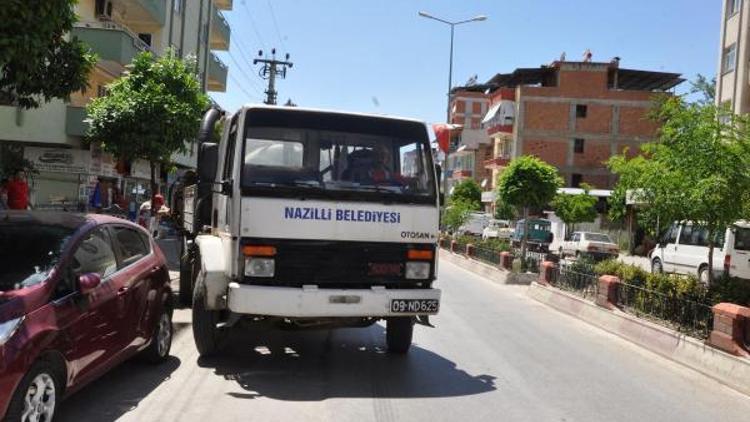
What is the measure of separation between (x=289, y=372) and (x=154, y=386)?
4.47 ft

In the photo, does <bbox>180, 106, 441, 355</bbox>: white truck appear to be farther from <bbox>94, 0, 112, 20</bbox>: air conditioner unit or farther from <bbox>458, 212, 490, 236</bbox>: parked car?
<bbox>458, 212, 490, 236</bbox>: parked car

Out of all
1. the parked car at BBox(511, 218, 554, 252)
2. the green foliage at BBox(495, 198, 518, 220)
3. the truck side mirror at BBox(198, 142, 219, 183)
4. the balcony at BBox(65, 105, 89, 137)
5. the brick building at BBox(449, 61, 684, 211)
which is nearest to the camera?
the truck side mirror at BBox(198, 142, 219, 183)

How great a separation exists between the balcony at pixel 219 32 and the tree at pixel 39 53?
3141cm

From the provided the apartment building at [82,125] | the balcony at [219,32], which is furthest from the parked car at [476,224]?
the apartment building at [82,125]

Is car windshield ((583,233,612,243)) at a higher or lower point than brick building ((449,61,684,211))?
lower

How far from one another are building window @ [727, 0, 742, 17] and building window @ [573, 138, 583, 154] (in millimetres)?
23602

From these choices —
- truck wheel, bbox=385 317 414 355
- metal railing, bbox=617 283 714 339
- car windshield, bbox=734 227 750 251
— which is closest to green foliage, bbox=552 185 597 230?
car windshield, bbox=734 227 750 251

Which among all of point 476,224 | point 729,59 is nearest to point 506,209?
point 729,59

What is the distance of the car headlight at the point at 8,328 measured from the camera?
446 cm

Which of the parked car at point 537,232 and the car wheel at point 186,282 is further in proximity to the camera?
the parked car at point 537,232

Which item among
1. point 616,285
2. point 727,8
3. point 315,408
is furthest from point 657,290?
point 727,8

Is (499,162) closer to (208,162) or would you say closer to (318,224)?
(208,162)

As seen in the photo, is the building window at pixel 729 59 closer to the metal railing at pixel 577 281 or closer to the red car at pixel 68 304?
the metal railing at pixel 577 281

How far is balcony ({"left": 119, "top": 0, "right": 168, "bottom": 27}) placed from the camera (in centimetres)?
2655
